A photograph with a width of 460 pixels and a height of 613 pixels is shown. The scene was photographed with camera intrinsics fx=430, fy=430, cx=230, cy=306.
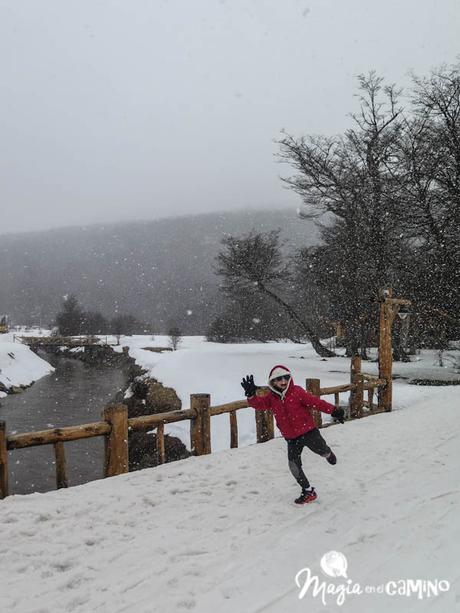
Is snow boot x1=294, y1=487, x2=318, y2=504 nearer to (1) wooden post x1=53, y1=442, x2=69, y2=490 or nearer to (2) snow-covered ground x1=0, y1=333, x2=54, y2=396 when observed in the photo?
(1) wooden post x1=53, y1=442, x2=69, y2=490

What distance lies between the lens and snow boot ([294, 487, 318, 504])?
14.6 feet

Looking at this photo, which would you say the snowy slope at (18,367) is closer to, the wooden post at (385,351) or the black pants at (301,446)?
the wooden post at (385,351)

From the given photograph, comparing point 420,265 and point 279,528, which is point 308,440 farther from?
point 420,265

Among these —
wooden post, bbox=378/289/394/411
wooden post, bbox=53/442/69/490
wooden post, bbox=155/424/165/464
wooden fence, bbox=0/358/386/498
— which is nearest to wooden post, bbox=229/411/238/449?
wooden fence, bbox=0/358/386/498

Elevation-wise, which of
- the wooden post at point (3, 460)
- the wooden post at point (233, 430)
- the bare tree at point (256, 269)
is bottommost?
the wooden post at point (233, 430)

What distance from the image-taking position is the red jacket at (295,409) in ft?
15.1

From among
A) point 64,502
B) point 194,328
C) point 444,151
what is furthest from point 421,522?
point 194,328

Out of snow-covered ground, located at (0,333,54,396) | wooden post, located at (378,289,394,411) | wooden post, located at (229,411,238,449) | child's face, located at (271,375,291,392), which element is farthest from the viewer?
snow-covered ground, located at (0,333,54,396)

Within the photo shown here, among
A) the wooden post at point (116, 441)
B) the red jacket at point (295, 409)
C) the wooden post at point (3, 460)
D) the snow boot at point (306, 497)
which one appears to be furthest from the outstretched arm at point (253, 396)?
the wooden post at point (3, 460)

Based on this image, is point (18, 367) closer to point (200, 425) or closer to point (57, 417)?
point (57, 417)

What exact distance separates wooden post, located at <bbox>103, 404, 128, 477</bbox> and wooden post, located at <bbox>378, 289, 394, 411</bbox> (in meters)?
7.40

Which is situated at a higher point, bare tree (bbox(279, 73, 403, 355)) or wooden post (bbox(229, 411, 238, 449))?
bare tree (bbox(279, 73, 403, 355))

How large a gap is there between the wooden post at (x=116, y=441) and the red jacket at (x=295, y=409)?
1984mm

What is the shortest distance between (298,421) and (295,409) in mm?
129
